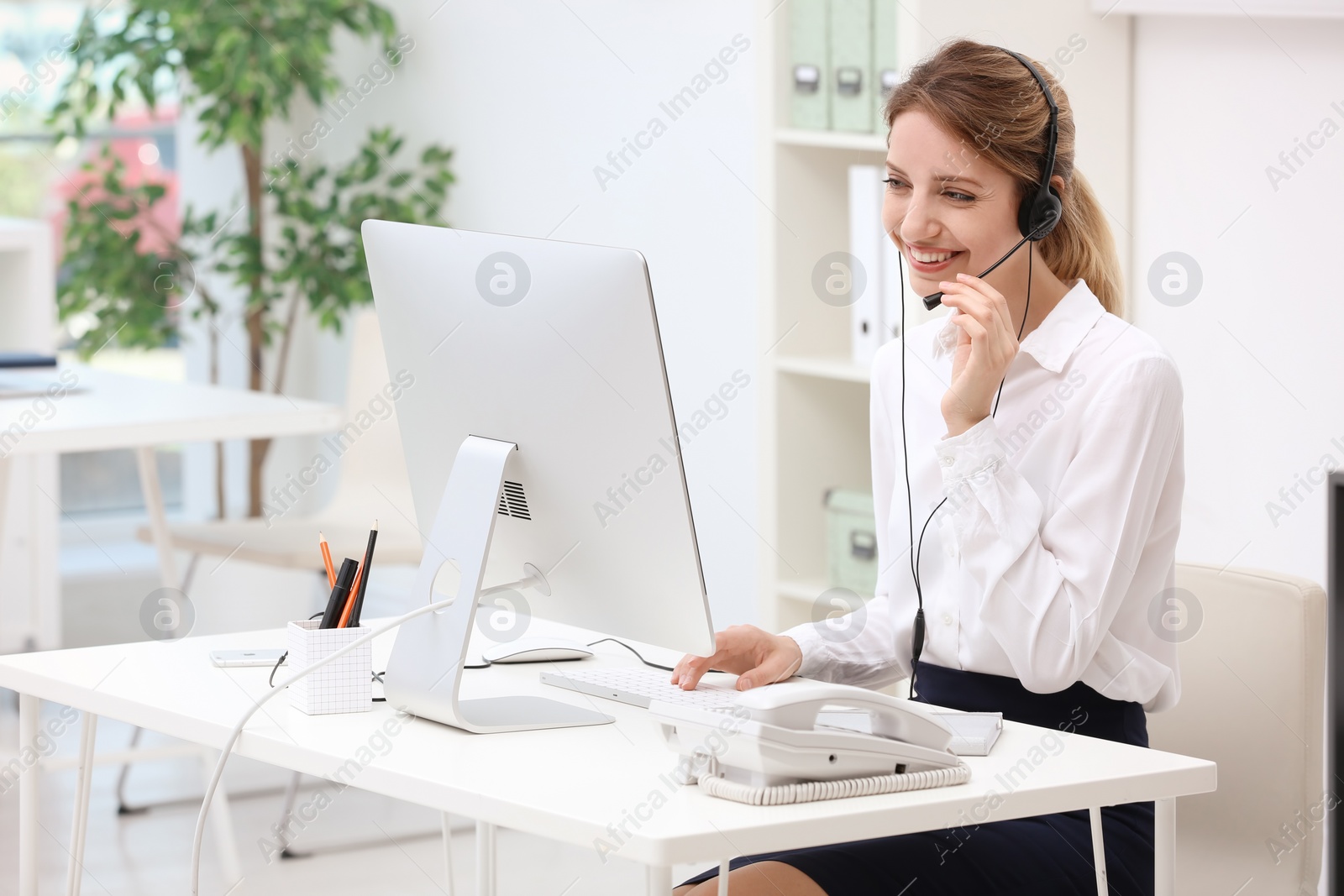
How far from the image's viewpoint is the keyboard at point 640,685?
1.58m

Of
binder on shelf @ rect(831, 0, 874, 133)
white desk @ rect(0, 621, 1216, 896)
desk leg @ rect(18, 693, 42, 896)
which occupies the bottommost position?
desk leg @ rect(18, 693, 42, 896)

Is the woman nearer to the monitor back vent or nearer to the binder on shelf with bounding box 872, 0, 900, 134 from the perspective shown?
the monitor back vent

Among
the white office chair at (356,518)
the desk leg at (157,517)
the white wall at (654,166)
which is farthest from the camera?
the white wall at (654,166)

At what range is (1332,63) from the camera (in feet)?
7.72

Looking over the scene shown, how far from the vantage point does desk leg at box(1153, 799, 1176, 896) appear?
1.43m

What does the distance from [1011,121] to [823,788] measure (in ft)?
2.47

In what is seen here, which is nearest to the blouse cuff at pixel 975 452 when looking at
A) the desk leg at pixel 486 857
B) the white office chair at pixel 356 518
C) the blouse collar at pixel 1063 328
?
the blouse collar at pixel 1063 328

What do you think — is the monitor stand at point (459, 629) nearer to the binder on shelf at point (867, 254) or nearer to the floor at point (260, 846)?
the floor at point (260, 846)

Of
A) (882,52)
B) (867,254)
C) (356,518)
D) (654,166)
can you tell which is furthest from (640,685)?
(654,166)

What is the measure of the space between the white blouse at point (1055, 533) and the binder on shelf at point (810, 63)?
46.4 inches

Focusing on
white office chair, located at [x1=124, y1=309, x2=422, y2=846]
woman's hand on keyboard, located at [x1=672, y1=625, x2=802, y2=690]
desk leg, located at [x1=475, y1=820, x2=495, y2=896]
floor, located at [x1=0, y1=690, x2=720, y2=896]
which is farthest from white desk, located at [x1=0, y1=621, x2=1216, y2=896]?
white office chair, located at [x1=124, y1=309, x2=422, y2=846]

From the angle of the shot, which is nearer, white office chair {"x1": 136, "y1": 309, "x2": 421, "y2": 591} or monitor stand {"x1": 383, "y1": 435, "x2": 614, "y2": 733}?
monitor stand {"x1": 383, "y1": 435, "x2": 614, "y2": 733}

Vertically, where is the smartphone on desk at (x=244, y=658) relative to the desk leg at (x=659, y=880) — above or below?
above

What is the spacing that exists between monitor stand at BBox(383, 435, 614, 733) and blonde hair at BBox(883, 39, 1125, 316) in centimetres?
57
